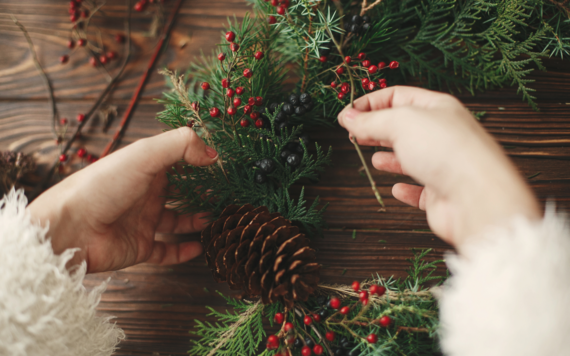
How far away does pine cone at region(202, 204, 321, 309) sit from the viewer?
0.61 m

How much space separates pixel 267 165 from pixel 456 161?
36cm

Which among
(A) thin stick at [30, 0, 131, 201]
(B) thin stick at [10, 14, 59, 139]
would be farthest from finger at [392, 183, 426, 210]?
(B) thin stick at [10, 14, 59, 139]

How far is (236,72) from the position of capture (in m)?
0.74

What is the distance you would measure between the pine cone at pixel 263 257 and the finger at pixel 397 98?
0.27 metres

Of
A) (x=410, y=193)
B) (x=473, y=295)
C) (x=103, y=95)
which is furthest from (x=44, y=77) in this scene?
(x=473, y=295)

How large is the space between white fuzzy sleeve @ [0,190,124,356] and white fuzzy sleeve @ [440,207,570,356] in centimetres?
67

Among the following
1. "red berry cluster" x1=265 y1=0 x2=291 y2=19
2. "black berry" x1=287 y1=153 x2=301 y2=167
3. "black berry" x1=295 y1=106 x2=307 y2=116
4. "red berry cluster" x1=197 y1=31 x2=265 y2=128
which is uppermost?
"red berry cluster" x1=265 y1=0 x2=291 y2=19

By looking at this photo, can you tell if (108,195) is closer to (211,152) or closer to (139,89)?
(211,152)

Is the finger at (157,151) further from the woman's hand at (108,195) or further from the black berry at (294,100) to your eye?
the black berry at (294,100)

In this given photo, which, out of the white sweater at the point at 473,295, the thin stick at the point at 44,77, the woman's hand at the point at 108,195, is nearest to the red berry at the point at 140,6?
the thin stick at the point at 44,77

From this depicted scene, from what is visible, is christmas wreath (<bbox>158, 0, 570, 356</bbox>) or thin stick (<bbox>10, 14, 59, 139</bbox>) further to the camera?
thin stick (<bbox>10, 14, 59, 139</bbox>)

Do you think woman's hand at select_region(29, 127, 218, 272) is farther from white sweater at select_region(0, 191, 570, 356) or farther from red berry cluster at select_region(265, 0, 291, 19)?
red berry cluster at select_region(265, 0, 291, 19)

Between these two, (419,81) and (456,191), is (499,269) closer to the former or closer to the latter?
(456,191)

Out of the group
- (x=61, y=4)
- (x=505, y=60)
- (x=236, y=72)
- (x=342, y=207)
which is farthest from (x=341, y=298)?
(x=61, y=4)
